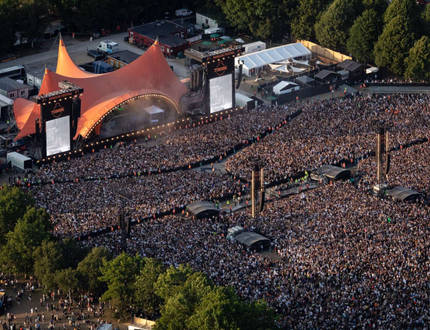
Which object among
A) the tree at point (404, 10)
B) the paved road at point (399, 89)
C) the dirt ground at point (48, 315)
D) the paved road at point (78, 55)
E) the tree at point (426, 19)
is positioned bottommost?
the paved road at point (78, 55)

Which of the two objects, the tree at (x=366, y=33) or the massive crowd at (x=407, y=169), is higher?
the tree at (x=366, y=33)

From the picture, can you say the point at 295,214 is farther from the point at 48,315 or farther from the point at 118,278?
the point at 48,315

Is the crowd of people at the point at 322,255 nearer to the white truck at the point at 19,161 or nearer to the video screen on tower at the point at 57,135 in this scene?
the white truck at the point at 19,161

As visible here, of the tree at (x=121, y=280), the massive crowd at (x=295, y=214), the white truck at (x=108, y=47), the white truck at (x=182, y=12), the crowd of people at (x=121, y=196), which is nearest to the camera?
the massive crowd at (x=295, y=214)

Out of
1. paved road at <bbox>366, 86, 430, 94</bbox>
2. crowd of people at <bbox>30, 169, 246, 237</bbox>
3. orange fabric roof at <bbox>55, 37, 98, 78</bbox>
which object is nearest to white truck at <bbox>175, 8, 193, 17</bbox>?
orange fabric roof at <bbox>55, 37, 98, 78</bbox>

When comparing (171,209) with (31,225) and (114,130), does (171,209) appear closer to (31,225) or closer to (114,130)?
(31,225)

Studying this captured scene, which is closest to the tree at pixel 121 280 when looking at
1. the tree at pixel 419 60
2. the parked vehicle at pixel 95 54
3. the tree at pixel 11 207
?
the tree at pixel 11 207

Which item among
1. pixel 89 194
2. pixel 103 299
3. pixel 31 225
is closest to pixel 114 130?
→ pixel 89 194
